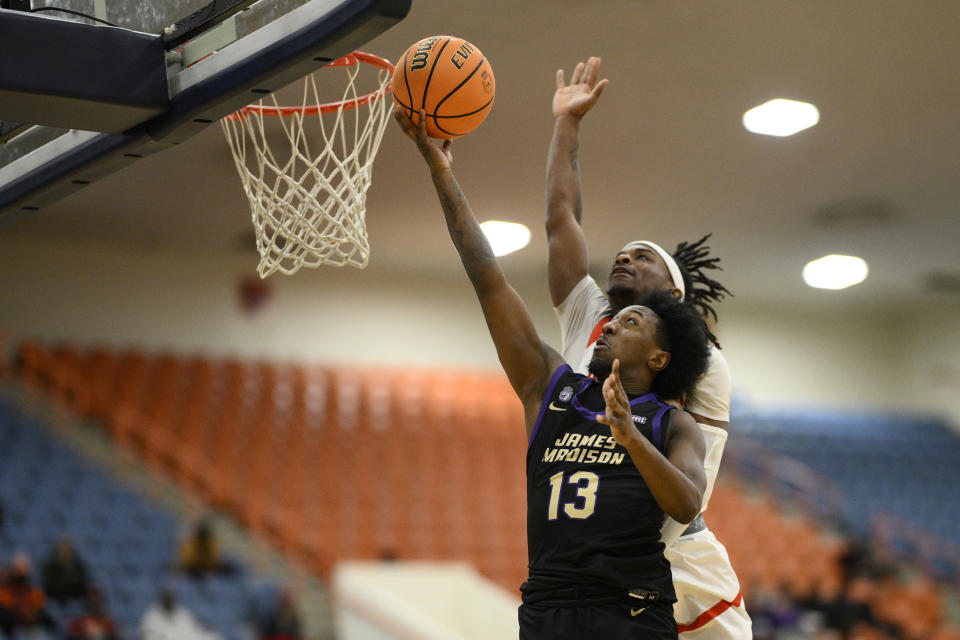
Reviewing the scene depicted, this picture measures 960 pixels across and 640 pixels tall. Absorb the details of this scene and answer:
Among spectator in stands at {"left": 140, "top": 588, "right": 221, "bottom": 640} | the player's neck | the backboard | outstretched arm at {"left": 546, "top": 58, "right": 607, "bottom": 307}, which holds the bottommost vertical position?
spectator in stands at {"left": 140, "top": 588, "right": 221, "bottom": 640}

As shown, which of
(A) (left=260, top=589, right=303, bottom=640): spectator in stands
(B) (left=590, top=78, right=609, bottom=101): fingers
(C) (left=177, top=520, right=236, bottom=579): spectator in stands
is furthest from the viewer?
(C) (left=177, top=520, right=236, bottom=579): spectator in stands

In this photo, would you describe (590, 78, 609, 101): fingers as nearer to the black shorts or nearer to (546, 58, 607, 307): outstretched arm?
(546, 58, 607, 307): outstretched arm

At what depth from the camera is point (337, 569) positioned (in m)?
9.28

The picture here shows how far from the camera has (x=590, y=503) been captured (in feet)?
8.39

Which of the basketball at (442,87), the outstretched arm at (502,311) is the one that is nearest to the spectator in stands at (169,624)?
the basketball at (442,87)

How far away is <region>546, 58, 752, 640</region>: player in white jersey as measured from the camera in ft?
10.0

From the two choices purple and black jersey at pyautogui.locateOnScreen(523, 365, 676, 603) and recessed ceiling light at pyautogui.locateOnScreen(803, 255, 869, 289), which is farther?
recessed ceiling light at pyautogui.locateOnScreen(803, 255, 869, 289)

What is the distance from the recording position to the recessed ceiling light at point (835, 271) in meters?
9.76

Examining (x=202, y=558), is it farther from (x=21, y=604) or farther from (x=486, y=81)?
(x=486, y=81)

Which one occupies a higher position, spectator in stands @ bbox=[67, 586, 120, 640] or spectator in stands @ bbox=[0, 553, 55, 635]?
spectator in stands @ bbox=[0, 553, 55, 635]

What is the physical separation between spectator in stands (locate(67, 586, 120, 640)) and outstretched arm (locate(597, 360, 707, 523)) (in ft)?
20.2

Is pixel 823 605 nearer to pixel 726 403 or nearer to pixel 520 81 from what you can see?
pixel 520 81

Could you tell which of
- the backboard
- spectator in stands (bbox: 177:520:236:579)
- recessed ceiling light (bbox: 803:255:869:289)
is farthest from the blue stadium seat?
A: the backboard

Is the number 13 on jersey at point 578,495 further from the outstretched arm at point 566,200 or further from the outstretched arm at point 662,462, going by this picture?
the outstretched arm at point 566,200
